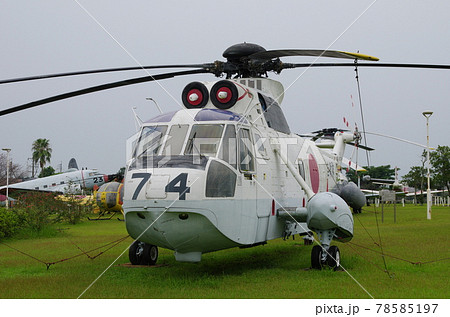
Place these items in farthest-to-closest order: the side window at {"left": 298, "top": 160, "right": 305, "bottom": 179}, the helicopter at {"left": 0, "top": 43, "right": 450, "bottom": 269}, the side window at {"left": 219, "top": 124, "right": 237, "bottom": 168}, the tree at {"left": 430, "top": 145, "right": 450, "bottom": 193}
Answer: the tree at {"left": 430, "top": 145, "right": 450, "bottom": 193} → the side window at {"left": 298, "top": 160, "right": 305, "bottom": 179} → the side window at {"left": 219, "top": 124, "right": 237, "bottom": 168} → the helicopter at {"left": 0, "top": 43, "right": 450, "bottom": 269}

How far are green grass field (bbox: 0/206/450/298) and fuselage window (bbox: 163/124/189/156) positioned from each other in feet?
7.04

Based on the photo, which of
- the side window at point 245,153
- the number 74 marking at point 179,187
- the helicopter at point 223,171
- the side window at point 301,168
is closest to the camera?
the number 74 marking at point 179,187

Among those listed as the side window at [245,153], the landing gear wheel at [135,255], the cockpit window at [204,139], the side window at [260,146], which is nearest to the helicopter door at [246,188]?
the side window at [245,153]

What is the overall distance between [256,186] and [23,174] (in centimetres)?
6892

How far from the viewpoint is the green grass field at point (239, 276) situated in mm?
6992

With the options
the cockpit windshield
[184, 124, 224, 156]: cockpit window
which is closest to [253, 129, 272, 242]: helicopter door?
the cockpit windshield

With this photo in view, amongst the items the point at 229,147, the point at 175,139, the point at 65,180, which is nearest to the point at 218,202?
the point at 229,147

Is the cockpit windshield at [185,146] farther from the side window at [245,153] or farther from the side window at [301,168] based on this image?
the side window at [301,168]

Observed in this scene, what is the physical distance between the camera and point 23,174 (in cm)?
7019

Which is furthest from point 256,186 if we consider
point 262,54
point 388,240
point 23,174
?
point 23,174

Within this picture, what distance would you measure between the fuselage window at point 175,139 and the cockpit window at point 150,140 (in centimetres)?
15

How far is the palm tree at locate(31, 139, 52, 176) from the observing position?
71250 mm

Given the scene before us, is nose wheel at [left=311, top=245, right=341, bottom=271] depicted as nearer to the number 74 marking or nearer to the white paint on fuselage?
the white paint on fuselage

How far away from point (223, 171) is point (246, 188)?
0.71 m
